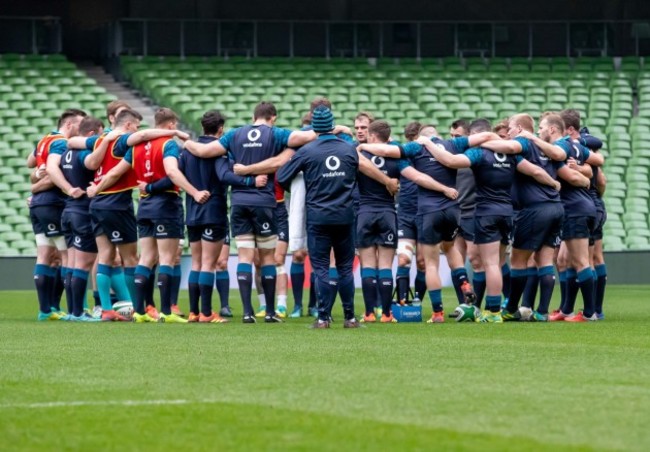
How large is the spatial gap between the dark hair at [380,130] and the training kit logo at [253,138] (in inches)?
49.2

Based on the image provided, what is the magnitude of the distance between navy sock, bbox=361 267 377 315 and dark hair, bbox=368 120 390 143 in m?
1.37

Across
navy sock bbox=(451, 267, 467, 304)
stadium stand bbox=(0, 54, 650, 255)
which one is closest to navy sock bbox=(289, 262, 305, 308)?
navy sock bbox=(451, 267, 467, 304)

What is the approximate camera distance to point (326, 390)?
8.26 metres

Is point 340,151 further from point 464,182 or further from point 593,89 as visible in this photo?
point 593,89

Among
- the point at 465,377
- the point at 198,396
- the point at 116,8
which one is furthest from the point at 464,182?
the point at 116,8

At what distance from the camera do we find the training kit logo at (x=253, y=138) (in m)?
14.4

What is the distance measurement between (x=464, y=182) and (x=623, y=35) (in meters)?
20.8

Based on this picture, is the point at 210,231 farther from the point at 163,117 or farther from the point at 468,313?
the point at 468,313

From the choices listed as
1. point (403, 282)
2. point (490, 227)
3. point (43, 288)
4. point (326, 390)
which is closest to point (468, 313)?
point (490, 227)

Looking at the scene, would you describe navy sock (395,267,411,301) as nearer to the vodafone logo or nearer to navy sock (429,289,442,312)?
navy sock (429,289,442,312)

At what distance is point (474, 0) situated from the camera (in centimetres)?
3622

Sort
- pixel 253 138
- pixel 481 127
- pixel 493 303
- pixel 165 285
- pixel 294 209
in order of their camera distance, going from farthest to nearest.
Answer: pixel 165 285 < pixel 493 303 < pixel 481 127 < pixel 253 138 < pixel 294 209

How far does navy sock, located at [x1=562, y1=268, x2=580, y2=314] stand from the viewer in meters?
15.6

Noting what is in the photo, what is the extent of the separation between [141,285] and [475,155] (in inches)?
148
